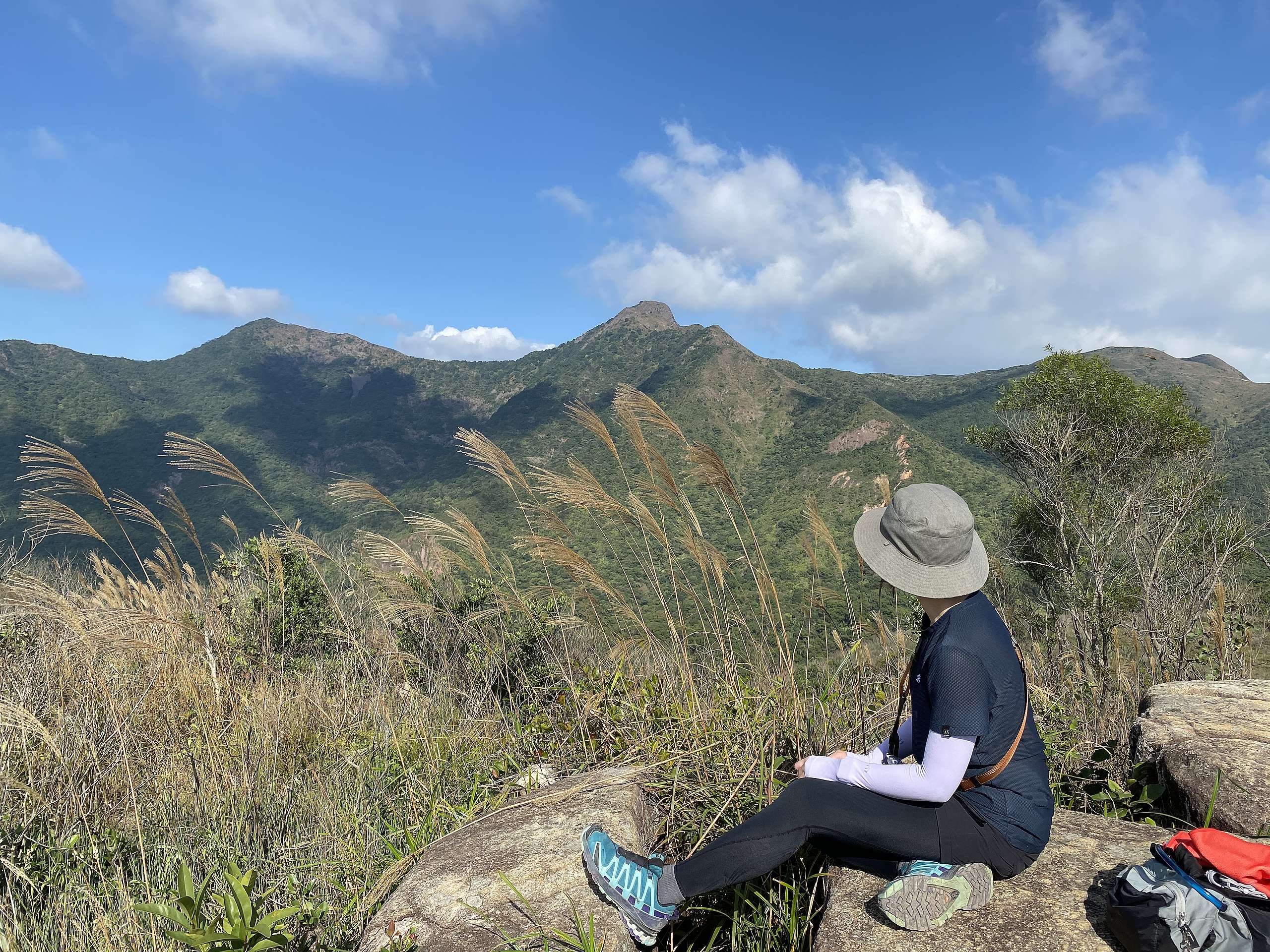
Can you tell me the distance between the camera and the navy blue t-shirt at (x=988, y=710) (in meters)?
1.69

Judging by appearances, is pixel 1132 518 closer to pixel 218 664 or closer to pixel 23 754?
pixel 218 664

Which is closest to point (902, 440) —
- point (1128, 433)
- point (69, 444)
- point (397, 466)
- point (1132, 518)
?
point (1128, 433)

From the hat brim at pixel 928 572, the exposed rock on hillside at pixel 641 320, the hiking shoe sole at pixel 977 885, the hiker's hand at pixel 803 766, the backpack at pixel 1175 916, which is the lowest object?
the hiking shoe sole at pixel 977 885

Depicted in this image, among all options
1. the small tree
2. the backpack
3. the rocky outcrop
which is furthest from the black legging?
the small tree

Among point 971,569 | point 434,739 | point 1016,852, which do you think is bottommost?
point 434,739

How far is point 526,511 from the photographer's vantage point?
3.64m

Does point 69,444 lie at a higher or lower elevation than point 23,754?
higher

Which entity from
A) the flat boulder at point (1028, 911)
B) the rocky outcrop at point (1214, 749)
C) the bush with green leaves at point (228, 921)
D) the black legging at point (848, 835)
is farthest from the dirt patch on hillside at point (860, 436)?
the bush with green leaves at point (228, 921)

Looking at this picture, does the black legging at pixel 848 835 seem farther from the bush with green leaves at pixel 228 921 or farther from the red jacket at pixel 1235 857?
the bush with green leaves at pixel 228 921

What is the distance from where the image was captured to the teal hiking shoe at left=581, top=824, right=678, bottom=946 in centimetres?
188

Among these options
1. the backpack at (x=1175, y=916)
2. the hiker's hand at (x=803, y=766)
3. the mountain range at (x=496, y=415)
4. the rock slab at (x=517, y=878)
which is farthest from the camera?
the mountain range at (x=496, y=415)

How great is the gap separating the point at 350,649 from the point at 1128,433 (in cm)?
1797

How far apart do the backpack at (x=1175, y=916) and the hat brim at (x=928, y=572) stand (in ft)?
→ 2.34

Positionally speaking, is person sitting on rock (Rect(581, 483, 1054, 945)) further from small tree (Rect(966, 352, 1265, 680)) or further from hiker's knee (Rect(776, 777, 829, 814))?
small tree (Rect(966, 352, 1265, 680))
